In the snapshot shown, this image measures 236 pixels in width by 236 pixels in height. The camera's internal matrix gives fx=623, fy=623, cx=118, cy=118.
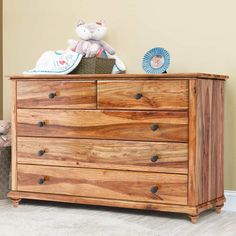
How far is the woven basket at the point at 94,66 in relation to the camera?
132 inches

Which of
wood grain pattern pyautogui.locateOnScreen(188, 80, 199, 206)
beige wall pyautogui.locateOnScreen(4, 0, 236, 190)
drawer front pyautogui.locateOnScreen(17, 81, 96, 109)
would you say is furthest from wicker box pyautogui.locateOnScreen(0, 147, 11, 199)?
wood grain pattern pyautogui.locateOnScreen(188, 80, 199, 206)

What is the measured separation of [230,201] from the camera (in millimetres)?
3350

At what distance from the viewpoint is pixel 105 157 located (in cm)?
320

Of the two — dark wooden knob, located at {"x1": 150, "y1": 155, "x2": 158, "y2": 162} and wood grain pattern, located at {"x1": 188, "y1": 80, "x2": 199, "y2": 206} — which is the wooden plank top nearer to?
wood grain pattern, located at {"x1": 188, "y1": 80, "x2": 199, "y2": 206}

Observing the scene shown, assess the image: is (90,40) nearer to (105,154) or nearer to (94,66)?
(94,66)

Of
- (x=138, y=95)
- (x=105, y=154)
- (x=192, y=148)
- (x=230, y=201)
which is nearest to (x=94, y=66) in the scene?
(x=138, y=95)

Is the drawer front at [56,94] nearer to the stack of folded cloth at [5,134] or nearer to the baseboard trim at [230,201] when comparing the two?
the stack of folded cloth at [5,134]

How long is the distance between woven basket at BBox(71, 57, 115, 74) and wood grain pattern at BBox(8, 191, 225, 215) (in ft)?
2.23

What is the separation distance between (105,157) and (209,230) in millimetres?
666

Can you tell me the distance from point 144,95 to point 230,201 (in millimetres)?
774

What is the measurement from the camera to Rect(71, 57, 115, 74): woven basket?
3.35 meters

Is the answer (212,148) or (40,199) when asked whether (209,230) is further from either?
(40,199)

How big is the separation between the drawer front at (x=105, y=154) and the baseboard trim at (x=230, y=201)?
0.46 m

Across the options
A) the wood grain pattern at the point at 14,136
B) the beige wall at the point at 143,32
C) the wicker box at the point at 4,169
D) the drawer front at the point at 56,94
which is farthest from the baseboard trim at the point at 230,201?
the wicker box at the point at 4,169
